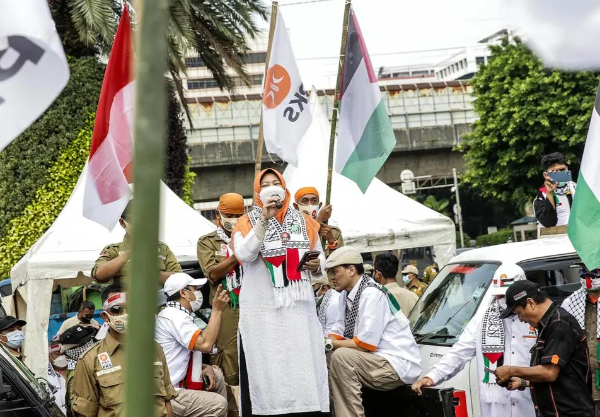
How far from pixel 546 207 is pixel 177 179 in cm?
1071

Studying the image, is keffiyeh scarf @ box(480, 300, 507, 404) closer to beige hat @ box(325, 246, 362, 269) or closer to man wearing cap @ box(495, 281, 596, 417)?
man wearing cap @ box(495, 281, 596, 417)

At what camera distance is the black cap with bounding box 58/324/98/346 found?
316 inches

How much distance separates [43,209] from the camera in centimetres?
1500

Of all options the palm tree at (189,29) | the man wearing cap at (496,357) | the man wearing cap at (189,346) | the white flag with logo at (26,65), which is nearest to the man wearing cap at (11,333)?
the man wearing cap at (189,346)

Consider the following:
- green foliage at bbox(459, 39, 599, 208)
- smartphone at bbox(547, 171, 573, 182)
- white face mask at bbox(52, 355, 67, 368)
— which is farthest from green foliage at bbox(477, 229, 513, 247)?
white face mask at bbox(52, 355, 67, 368)

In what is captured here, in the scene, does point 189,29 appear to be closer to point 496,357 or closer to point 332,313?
point 332,313

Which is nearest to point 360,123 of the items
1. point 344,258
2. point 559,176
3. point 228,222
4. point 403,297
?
point 403,297

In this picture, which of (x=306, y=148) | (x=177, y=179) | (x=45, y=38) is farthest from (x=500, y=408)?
(x=177, y=179)

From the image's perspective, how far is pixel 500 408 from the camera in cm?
637

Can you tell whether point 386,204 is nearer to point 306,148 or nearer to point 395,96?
point 306,148

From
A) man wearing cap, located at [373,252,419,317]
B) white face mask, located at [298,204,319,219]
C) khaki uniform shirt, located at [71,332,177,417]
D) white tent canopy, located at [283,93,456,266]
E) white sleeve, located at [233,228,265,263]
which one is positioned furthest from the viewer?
white tent canopy, located at [283,93,456,266]

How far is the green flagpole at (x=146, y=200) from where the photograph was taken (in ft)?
2.91

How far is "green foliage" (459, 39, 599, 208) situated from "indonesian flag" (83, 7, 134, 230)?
29820 mm

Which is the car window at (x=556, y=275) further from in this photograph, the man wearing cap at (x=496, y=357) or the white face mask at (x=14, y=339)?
the white face mask at (x=14, y=339)
